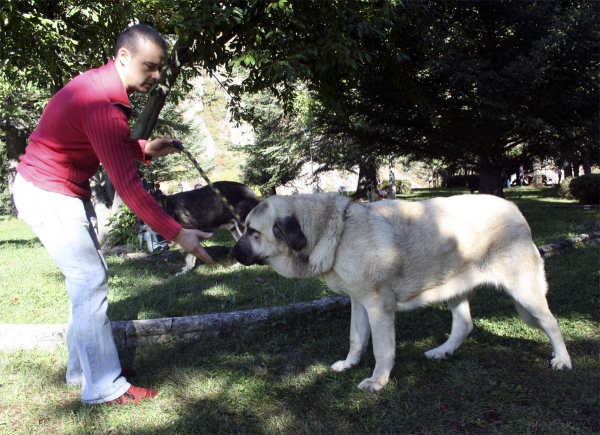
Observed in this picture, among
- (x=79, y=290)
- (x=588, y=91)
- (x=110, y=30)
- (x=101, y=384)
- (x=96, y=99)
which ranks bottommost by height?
(x=101, y=384)

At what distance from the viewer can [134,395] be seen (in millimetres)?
3420

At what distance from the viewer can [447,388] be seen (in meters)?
3.52

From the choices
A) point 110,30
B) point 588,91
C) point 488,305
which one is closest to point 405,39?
point 588,91

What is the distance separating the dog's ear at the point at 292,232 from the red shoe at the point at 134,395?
1.50 m

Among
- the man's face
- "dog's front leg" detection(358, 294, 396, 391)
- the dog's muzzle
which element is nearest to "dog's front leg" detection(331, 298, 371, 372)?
"dog's front leg" detection(358, 294, 396, 391)

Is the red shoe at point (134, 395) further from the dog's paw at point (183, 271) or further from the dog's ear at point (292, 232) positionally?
the dog's paw at point (183, 271)

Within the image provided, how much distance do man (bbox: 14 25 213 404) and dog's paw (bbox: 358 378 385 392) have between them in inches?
61.2

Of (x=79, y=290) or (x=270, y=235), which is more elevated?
(x=270, y=235)

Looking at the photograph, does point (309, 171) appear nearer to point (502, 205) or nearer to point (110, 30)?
point (110, 30)

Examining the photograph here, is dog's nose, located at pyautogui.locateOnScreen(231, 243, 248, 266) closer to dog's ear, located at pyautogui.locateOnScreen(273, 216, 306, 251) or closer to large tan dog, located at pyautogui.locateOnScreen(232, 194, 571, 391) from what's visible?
large tan dog, located at pyautogui.locateOnScreen(232, 194, 571, 391)

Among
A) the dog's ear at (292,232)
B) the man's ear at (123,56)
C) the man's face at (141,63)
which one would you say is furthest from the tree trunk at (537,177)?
the man's ear at (123,56)

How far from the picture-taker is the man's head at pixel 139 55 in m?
3.00

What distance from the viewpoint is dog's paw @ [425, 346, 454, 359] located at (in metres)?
4.07

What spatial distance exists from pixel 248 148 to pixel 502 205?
77.8ft
